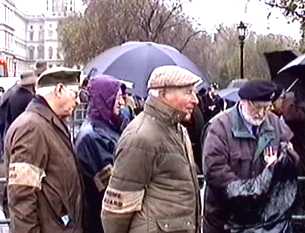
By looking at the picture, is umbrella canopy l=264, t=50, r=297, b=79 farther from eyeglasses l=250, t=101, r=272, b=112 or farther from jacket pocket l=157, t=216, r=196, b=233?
jacket pocket l=157, t=216, r=196, b=233

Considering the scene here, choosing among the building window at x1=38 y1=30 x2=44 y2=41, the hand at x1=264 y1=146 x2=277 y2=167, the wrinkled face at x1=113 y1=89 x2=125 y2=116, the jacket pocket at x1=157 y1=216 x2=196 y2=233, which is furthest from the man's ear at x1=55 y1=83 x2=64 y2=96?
the building window at x1=38 y1=30 x2=44 y2=41

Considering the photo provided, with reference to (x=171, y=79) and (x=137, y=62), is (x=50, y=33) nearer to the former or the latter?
(x=137, y=62)

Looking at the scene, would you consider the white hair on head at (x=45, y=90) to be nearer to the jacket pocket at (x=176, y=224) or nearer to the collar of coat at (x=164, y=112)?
the collar of coat at (x=164, y=112)

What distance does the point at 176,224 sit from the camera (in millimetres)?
5016

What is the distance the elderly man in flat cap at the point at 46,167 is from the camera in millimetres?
5254

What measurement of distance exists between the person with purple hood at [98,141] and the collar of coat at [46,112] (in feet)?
1.03

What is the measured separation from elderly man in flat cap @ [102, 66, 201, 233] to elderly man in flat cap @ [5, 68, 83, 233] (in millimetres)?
435

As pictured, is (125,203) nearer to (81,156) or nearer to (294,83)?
(81,156)

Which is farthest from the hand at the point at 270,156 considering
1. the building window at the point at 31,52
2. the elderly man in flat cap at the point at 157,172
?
the building window at the point at 31,52

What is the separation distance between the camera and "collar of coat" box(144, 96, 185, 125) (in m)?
5.12

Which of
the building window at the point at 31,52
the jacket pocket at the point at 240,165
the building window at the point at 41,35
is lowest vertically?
the building window at the point at 31,52

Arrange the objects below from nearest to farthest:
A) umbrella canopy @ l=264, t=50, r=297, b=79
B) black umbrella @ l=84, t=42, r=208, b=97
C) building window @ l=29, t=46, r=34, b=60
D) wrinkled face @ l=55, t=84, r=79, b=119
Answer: wrinkled face @ l=55, t=84, r=79, b=119, umbrella canopy @ l=264, t=50, r=297, b=79, black umbrella @ l=84, t=42, r=208, b=97, building window @ l=29, t=46, r=34, b=60

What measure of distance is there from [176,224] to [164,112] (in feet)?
2.16

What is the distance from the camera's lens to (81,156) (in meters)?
5.91
